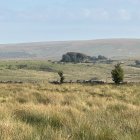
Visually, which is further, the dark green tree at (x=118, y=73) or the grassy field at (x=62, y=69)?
the grassy field at (x=62, y=69)

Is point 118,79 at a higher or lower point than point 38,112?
lower

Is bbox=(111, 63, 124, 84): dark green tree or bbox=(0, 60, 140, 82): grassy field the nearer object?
bbox=(111, 63, 124, 84): dark green tree

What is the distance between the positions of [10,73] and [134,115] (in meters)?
58.8

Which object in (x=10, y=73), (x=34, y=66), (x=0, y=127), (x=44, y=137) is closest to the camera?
(x=44, y=137)

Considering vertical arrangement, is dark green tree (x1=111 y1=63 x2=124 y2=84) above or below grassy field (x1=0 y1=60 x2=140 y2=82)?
above

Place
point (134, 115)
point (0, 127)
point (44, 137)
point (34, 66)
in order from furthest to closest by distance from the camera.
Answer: point (34, 66) → point (134, 115) → point (0, 127) → point (44, 137)

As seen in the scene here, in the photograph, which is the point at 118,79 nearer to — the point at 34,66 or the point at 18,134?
the point at 18,134

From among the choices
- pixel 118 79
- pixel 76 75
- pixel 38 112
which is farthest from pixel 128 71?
pixel 38 112

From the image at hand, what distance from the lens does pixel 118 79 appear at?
126 ft

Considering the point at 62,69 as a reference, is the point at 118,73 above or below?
above

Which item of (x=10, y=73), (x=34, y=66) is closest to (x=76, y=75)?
(x=10, y=73)

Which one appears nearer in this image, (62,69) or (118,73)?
(118,73)

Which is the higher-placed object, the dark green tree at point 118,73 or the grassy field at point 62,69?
the dark green tree at point 118,73

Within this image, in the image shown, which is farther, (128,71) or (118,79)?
(128,71)
